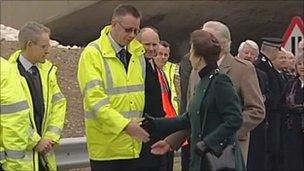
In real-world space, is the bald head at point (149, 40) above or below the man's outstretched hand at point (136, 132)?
above

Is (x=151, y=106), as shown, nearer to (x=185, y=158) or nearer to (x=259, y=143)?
(x=185, y=158)

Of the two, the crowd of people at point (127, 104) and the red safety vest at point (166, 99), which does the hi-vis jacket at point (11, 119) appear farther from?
the red safety vest at point (166, 99)

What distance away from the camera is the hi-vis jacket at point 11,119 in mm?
6715

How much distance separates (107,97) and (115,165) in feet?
1.93

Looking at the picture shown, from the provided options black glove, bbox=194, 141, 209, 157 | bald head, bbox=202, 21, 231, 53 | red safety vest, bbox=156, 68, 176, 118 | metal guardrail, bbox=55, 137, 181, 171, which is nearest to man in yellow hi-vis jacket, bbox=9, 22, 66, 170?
black glove, bbox=194, 141, 209, 157

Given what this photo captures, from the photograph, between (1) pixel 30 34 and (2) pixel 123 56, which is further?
(2) pixel 123 56

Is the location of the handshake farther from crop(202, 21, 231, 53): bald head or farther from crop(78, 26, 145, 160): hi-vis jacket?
crop(202, 21, 231, 53): bald head

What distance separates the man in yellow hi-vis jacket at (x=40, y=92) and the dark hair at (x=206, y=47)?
130 cm

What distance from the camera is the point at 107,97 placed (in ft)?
24.3

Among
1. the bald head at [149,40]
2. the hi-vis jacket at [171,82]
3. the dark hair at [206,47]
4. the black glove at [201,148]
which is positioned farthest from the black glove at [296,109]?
the black glove at [201,148]

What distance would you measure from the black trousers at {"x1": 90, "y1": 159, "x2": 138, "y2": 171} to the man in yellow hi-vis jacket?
379 millimetres

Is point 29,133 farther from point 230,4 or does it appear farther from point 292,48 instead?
point 230,4

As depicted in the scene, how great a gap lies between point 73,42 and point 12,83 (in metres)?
19.0

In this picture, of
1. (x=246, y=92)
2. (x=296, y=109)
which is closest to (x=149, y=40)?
(x=246, y=92)
